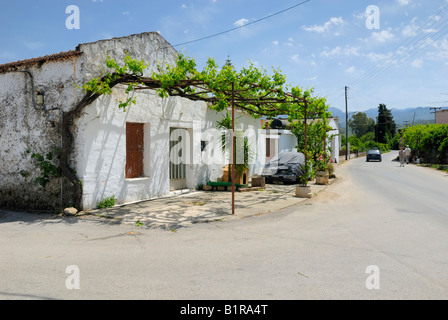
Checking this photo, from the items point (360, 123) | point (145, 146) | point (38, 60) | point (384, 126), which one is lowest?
point (145, 146)

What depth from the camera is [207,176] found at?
13.7 m

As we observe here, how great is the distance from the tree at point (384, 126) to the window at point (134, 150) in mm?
70487

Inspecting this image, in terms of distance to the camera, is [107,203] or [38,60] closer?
[38,60]

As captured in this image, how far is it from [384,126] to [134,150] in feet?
237

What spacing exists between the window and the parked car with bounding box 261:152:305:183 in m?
7.39

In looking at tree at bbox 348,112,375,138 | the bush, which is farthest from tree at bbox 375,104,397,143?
the bush

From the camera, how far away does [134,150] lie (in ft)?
34.4

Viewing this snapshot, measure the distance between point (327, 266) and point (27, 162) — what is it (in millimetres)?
8195

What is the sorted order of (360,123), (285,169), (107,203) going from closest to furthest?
(107,203), (285,169), (360,123)

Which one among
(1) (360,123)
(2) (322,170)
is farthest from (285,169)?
(1) (360,123)

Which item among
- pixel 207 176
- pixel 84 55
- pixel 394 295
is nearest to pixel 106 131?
pixel 84 55
